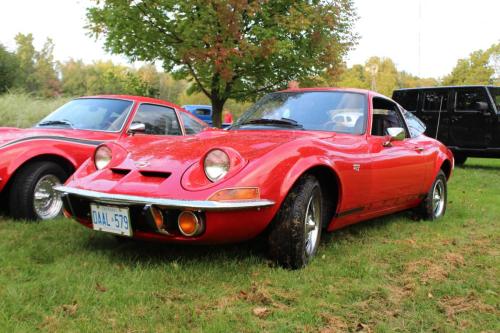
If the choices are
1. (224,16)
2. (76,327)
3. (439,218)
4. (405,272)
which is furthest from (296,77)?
(76,327)

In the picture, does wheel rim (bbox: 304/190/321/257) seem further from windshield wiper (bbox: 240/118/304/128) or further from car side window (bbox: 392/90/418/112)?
car side window (bbox: 392/90/418/112)

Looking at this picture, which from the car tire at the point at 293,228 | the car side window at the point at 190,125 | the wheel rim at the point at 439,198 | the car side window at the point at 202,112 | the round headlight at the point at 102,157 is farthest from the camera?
the car side window at the point at 202,112

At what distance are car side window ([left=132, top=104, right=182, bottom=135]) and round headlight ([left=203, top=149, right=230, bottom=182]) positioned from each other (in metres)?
2.65

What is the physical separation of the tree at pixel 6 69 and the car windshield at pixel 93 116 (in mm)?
22810

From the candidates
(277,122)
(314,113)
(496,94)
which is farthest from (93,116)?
(496,94)

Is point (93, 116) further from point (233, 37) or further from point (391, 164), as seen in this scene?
point (233, 37)

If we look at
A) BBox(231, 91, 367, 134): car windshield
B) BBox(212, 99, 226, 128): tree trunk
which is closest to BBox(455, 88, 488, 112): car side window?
BBox(212, 99, 226, 128): tree trunk

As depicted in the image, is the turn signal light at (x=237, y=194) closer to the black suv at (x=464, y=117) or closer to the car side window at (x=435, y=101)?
the black suv at (x=464, y=117)

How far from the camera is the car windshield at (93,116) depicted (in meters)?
5.43

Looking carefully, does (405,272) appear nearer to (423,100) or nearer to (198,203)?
(198,203)

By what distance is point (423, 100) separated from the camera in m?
11.5

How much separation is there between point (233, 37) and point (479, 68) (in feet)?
123

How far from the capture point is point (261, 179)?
311cm

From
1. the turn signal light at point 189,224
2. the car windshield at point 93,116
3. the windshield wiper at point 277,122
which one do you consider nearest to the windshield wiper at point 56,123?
the car windshield at point 93,116
